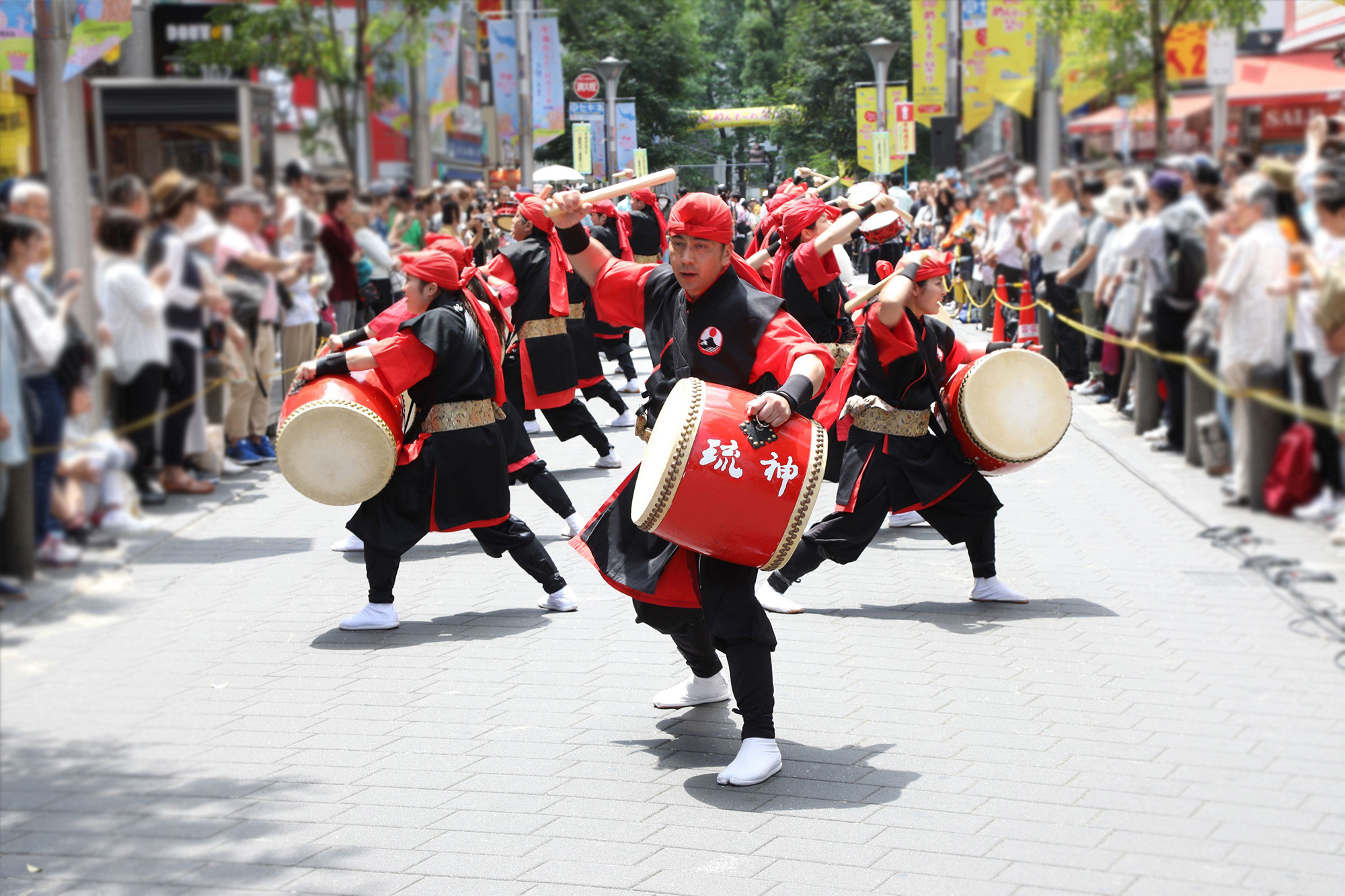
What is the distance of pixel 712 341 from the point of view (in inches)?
136

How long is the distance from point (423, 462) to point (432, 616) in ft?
2.19

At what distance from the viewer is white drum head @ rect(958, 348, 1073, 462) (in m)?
4.84

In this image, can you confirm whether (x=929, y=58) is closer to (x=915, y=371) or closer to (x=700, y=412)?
(x=700, y=412)

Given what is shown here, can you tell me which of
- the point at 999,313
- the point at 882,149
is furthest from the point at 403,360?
the point at 999,313

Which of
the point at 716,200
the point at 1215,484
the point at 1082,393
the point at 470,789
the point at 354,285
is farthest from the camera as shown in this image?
the point at 470,789

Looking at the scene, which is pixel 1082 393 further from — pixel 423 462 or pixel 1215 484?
pixel 423 462

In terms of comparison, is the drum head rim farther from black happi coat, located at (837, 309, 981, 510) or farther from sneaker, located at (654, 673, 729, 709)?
black happi coat, located at (837, 309, 981, 510)

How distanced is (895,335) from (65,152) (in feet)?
14.4

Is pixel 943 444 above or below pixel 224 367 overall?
below

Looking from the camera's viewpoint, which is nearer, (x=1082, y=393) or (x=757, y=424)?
(x=1082, y=393)

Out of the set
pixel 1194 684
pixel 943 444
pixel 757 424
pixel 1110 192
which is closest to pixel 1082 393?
pixel 1110 192

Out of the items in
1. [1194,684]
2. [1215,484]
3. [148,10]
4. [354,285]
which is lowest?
[1194,684]

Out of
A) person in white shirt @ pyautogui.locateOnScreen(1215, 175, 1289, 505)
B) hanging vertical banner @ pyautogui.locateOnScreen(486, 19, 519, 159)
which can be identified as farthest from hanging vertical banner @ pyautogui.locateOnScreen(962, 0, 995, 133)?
hanging vertical banner @ pyautogui.locateOnScreen(486, 19, 519, 159)

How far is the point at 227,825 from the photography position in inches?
127
